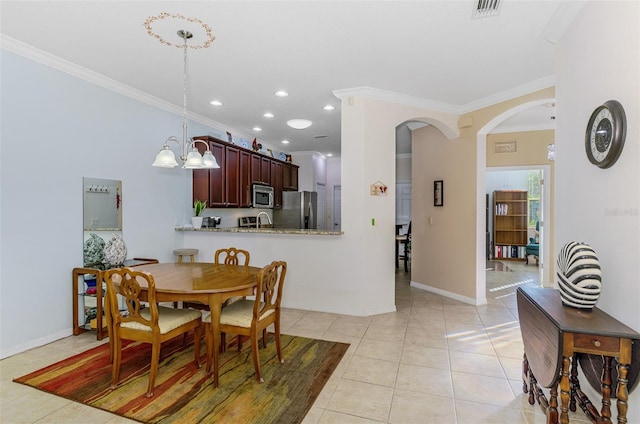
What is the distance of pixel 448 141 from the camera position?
4.70m

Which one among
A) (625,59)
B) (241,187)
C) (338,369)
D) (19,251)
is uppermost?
(625,59)

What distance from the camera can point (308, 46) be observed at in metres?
2.77

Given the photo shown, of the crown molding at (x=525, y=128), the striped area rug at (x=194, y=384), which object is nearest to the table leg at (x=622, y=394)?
the striped area rug at (x=194, y=384)

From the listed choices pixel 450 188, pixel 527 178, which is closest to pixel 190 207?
pixel 450 188

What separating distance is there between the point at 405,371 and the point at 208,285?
1.66 meters

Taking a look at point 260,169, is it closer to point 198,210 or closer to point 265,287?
point 198,210

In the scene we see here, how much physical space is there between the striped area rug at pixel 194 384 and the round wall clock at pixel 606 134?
2255mm

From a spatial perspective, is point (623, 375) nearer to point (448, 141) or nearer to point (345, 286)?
point (345, 286)

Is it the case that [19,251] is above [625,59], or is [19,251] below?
below

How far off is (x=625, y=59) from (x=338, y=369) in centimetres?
262

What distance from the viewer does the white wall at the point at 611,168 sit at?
61.6 inches

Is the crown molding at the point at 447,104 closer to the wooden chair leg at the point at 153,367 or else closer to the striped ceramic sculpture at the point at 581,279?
the striped ceramic sculpture at the point at 581,279

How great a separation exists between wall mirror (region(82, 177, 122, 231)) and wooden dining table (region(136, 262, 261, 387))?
858 mm

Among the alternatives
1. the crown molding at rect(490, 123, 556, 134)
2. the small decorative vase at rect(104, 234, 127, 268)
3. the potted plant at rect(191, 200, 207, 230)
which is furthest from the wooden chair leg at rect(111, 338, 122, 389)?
the crown molding at rect(490, 123, 556, 134)
